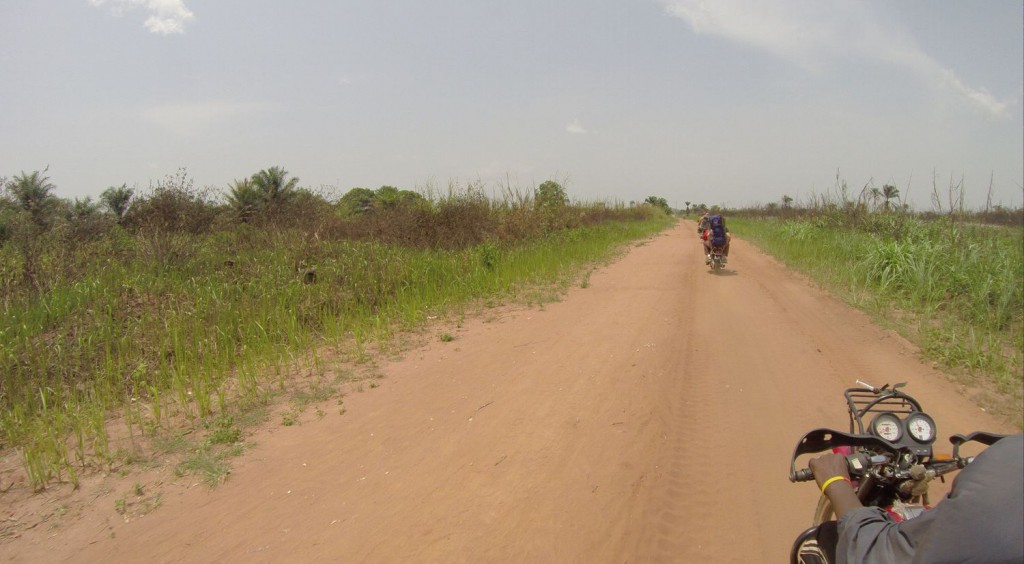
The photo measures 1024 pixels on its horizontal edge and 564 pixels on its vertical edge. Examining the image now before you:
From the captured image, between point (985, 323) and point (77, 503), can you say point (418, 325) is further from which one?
point (985, 323)

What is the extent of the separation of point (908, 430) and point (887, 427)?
0.23 ft

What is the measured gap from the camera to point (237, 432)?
416 cm

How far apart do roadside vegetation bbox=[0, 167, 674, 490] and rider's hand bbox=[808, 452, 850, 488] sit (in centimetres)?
350

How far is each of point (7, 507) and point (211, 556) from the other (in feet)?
5.12

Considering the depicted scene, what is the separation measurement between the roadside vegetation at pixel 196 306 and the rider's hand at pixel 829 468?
3505 mm

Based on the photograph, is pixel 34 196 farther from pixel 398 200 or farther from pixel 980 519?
pixel 980 519

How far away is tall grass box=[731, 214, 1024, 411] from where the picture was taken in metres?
5.37

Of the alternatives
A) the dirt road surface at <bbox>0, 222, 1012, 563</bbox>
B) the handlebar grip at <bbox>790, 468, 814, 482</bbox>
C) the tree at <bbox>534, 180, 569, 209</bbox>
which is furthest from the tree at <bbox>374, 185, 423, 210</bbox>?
the handlebar grip at <bbox>790, 468, 814, 482</bbox>

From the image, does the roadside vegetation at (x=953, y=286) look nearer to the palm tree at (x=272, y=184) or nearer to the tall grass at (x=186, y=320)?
the tall grass at (x=186, y=320)

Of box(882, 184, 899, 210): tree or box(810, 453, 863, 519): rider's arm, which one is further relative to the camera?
box(882, 184, 899, 210): tree

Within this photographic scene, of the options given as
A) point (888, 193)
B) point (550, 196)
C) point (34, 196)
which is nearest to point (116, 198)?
point (34, 196)

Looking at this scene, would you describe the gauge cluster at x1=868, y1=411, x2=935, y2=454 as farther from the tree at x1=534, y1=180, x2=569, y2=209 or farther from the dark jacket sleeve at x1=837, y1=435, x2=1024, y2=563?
the tree at x1=534, y1=180, x2=569, y2=209

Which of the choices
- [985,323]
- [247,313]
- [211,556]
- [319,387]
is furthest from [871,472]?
[247,313]

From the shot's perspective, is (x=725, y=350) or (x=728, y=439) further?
(x=725, y=350)
